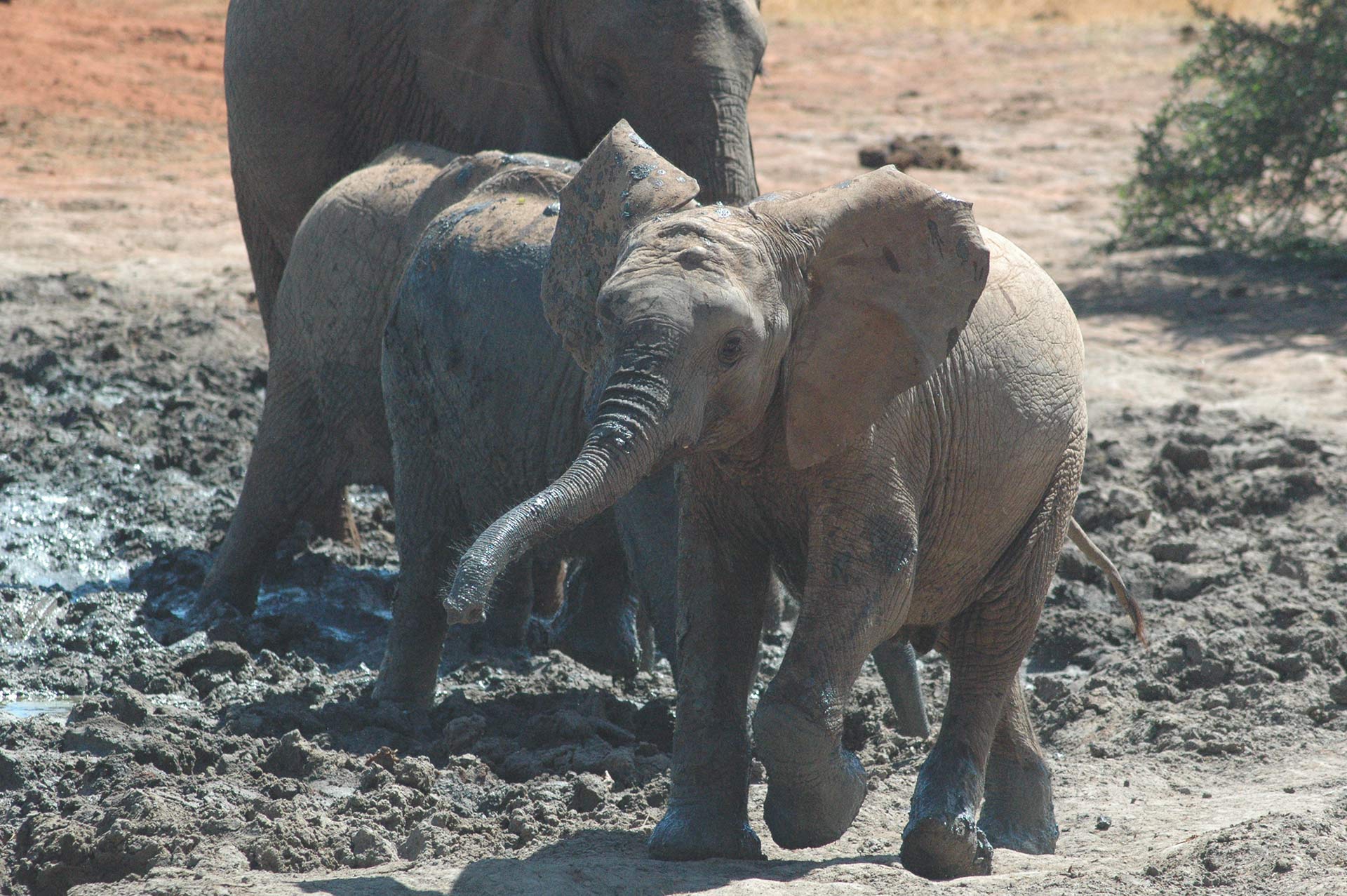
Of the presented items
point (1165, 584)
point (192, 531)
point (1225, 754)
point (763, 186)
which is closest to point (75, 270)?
point (192, 531)

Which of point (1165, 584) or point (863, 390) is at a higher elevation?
point (863, 390)

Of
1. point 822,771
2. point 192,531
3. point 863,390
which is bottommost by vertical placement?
point 192,531

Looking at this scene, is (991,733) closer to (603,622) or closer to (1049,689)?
(1049,689)

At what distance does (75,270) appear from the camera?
410 inches

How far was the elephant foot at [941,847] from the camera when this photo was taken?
12.8 ft

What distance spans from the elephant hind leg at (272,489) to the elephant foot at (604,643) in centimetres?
112

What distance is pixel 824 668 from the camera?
361 centimetres

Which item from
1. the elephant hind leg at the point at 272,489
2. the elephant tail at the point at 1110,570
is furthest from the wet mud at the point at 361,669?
the elephant tail at the point at 1110,570

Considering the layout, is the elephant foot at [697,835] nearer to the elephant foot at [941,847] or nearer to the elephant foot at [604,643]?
the elephant foot at [941,847]

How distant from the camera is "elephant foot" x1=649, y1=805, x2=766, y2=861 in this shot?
3.88m

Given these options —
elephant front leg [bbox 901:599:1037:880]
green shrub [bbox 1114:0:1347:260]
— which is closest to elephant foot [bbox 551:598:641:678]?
elephant front leg [bbox 901:599:1037:880]

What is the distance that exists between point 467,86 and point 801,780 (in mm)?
4005

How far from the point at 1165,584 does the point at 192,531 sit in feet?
12.2

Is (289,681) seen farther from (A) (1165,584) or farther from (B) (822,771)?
(A) (1165,584)
